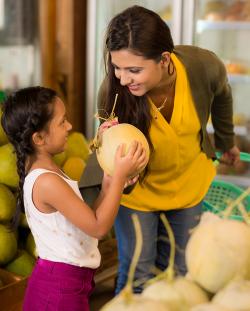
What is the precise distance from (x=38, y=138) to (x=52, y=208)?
188mm

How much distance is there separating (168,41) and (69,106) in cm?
192

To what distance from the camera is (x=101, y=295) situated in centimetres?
244

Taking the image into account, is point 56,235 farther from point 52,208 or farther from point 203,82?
point 203,82

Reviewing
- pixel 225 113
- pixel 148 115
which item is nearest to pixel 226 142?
pixel 225 113

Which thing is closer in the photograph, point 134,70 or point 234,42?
point 134,70

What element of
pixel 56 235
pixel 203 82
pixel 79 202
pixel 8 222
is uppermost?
pixel 203 82

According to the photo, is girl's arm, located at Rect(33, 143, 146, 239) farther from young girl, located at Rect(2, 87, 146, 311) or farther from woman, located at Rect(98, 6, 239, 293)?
woman, located at Rect(98, 6, 239, 293)

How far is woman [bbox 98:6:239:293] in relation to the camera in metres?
1.44

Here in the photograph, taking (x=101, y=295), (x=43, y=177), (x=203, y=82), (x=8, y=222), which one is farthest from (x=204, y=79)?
(x=101, y=295)

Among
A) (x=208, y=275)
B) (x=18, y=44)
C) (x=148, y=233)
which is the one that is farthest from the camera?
(x=18, y=44)

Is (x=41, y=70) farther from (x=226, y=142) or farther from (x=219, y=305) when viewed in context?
(x=219, y=305)

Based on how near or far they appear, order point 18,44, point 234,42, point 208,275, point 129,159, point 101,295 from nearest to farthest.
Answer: point 208,275 < point 129,159 < point 101,295 < point 234,42 < point 18,44

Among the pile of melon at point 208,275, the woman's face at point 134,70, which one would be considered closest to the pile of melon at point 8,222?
the woman's face at point 134,70

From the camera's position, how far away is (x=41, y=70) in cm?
338
